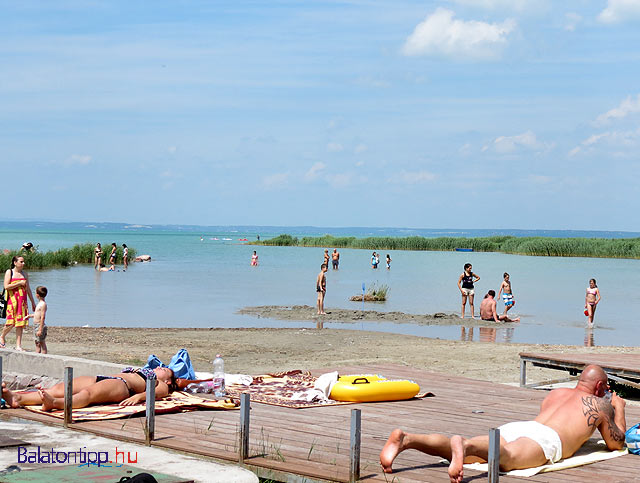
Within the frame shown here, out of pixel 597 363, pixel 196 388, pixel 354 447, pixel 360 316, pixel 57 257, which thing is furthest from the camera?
pixel 57 257

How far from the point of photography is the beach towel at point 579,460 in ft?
21.5

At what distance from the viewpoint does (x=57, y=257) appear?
49156mm

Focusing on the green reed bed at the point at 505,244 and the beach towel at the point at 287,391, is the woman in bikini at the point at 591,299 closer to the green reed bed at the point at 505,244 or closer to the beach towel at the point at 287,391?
the beach towel at the point at 287,391

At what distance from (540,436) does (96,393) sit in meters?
4.46

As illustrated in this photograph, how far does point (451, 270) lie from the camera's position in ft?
180

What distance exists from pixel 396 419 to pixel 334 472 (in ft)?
7.97

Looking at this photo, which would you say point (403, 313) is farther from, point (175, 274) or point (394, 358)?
point (175, 274)

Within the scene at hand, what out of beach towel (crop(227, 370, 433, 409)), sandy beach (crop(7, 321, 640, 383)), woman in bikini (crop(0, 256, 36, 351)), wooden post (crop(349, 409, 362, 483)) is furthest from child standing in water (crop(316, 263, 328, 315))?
wooden post (crop(349, 409, 362, 483))

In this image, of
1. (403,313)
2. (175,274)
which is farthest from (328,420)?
(175,274)

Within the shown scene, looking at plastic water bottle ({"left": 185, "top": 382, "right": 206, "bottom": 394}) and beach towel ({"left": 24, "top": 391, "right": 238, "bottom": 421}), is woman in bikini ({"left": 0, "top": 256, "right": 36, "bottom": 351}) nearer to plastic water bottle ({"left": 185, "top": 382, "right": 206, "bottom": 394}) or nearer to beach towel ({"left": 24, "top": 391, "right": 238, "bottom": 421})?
plastic water bottle ({"left": 185, "top": 382, "right": 206, "bottom": 394})

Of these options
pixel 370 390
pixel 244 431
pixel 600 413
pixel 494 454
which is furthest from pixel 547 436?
pixel 370 390

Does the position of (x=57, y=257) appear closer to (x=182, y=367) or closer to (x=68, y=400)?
(x=182, y=367)

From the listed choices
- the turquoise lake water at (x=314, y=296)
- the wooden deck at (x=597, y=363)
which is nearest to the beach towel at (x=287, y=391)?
the wooden deck at (x=597, y=363)

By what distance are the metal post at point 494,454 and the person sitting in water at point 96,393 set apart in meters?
3.92
